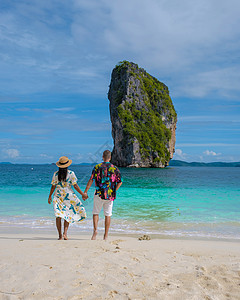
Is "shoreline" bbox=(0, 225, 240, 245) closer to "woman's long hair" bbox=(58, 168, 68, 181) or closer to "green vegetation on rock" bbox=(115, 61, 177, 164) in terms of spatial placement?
"woman's long hair" bbox=(58, 168, 68, 181)

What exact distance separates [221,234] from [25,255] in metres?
5.28

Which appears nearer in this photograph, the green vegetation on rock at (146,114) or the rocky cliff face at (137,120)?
the rocky cliff face at (137,120)

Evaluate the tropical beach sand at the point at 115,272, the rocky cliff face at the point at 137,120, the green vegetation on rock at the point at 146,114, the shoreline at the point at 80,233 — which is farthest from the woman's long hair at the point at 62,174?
the green vegetation on rock at the point at 146,114

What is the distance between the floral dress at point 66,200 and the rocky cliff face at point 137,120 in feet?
210

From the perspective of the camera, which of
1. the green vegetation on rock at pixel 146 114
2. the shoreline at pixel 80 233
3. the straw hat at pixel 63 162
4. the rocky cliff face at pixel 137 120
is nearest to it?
the straw hat at pixel 63 162

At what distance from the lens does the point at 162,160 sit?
75875 mm

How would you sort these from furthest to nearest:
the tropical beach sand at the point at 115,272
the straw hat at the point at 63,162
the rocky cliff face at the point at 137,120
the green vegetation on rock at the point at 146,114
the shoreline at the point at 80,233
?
the green vegetation on rock at the point at 146,114 < the rocky cliff face at the point at 137,120 < the shoreline at the point at 80,233 < the straw hat at the point at 63,162 < the tropical beach sand at the point at 115,272

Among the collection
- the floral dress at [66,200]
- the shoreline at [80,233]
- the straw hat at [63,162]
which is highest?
the straw hat at [63,162]

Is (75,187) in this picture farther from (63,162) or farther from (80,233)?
(80,233)

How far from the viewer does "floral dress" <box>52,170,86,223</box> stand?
5426 mm

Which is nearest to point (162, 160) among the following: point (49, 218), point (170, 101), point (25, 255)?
point (170, 101)

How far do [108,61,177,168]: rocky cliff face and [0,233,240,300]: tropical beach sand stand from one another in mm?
64996

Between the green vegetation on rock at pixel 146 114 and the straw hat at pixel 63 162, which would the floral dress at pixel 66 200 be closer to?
the straw hat at pixel 63 162

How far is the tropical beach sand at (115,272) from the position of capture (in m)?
2.91
